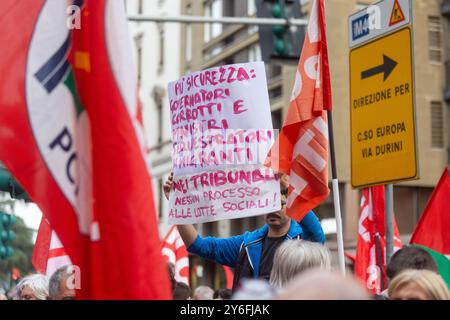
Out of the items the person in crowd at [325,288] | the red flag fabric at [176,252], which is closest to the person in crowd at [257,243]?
the person in crowd at [325,288]

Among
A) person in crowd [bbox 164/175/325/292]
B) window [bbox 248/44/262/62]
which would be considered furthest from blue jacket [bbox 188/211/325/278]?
window [bbox 248/44/262/62]

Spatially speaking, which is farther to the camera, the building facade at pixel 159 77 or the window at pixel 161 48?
the window at pixel 161 48

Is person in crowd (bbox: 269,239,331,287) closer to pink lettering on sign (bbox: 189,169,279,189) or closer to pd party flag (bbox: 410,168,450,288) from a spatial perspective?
pink lettering on sign (bbox: 189,169,279,189)

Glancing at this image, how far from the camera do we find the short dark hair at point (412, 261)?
5.07 meters

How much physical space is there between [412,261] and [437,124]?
2322cm

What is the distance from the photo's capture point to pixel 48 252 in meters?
8.02

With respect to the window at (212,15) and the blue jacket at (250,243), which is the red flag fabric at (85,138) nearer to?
the blue jacket at (250,243)

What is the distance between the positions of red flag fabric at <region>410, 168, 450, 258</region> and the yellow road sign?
0.81 meters

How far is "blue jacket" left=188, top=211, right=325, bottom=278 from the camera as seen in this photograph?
554 cm

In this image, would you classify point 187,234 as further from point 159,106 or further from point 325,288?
point 159,106

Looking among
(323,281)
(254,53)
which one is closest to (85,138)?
(323,281)

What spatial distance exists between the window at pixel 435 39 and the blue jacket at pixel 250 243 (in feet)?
75.6
